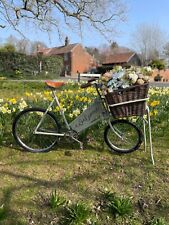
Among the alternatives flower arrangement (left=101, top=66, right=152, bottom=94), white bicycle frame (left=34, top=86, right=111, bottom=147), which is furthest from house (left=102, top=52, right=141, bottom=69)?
flower arrangement (left=101, top=66, right=152, bottom=94)

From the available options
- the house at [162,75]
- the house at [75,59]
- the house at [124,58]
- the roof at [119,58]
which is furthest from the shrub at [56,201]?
the house at [75,59]

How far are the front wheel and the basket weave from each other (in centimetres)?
34

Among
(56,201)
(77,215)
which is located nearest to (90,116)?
(56,201)

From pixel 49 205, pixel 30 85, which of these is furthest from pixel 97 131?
pixel 30 85

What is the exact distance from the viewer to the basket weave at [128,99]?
132 inches

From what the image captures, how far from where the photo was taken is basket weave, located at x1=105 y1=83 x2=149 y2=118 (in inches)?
132

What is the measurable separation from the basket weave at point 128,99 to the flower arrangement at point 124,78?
6 cm

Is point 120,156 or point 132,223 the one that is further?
point 120,156

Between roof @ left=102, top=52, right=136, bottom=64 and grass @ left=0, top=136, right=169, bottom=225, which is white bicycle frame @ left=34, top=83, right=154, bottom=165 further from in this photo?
roof @ left=102, top=52, right=136, bottom=64

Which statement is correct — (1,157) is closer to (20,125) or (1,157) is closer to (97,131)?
(20,125)

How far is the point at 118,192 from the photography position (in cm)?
302

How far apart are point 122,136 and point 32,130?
1.20m

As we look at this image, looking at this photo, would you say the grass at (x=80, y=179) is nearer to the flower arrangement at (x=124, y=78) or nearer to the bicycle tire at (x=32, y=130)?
the bicycle tire at (x=32, y=130)

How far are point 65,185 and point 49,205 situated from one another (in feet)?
1.16
